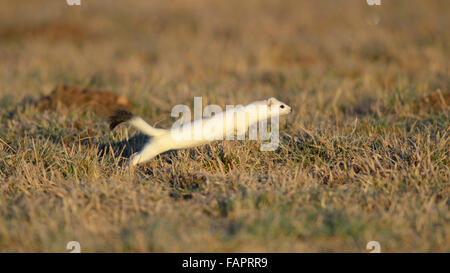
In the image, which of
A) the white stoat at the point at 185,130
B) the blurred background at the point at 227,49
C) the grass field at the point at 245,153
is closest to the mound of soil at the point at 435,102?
the grass field at the point at 245,153

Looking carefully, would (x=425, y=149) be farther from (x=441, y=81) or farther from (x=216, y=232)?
(x=441, y=81)

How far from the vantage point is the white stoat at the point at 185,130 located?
12.1ft

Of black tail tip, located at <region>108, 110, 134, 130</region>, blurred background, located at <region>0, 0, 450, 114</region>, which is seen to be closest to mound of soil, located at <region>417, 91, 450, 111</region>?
blurred background, located at <region>0, 0, 450, 114</region>

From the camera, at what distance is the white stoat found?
12.1ft

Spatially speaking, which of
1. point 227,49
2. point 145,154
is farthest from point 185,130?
point 227,49

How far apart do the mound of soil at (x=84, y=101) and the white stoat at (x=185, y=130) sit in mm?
2075

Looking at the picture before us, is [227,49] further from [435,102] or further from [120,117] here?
[120,117]

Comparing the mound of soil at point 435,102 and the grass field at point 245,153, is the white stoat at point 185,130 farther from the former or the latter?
the mound of soil at point 435,102

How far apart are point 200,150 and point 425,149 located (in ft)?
6.14

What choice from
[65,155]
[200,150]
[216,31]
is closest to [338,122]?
[200,150]

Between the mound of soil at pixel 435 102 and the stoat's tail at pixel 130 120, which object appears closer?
the stoat's tail at pixel 130 120

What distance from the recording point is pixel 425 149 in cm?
377

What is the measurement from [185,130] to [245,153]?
548 millimetres
